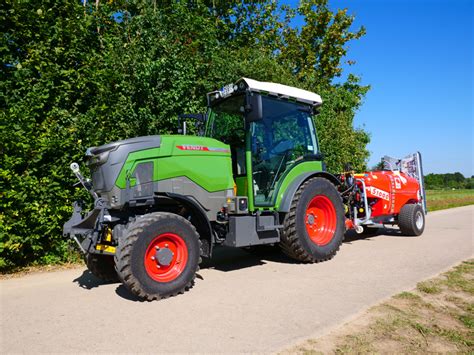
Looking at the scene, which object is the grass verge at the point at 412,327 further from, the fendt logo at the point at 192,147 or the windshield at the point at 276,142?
the fendt logo at the point at 192,147

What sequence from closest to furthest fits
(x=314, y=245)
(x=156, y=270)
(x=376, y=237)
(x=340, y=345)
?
(x=340, y=345) → (x=156, y=270) → (x=314, y=245) → (x=376, y=237)

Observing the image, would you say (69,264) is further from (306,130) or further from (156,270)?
(306,130)

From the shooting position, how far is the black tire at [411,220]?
8630 mm

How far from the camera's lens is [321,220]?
21.5ft

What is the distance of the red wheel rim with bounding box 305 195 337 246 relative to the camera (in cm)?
631

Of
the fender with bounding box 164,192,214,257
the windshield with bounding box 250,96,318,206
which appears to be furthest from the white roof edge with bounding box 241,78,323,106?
the fender with bounding box 164,192,214,257

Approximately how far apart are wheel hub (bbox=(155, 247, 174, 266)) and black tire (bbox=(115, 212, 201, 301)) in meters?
0.19

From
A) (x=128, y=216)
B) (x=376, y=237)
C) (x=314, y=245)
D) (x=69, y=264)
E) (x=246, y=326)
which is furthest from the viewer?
(x=376, y=237)

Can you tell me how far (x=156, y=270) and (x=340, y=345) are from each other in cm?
224

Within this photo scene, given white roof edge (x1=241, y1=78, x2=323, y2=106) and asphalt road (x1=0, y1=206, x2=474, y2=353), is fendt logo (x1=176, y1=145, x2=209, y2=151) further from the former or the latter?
asphalt road (x1=0, y1=206, x2=474, y2=353)

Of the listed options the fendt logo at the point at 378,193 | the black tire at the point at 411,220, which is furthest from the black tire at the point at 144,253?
the black tire at the point at 411,220

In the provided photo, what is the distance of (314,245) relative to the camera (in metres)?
5.99

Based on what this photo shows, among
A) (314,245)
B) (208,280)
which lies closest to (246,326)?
(208,280)

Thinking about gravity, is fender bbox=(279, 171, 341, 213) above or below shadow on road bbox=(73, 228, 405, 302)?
above
